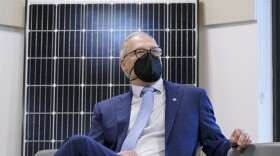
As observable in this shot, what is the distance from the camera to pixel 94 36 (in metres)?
2.95

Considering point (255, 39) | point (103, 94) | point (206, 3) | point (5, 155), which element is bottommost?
point (5, 155)

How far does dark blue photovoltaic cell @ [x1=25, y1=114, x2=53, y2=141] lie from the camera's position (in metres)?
Answer: 2.89

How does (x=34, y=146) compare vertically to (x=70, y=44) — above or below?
below

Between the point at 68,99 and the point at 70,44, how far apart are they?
1.13 ft

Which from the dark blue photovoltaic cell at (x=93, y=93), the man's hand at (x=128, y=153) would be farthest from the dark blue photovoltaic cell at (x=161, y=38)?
the man's hand at (x=128, y=153)

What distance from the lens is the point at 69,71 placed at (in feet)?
9.62

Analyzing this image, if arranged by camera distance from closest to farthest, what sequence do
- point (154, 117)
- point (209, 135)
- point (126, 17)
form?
point (209, 135) < point (154, 117) < point (126, 17)

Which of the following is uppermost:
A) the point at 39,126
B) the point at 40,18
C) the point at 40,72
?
the point at 40,18

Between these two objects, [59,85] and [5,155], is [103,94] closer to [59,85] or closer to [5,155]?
[59,85]

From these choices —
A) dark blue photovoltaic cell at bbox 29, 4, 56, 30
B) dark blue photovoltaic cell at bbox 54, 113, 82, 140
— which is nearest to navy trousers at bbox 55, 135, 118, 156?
dark blue photovoltaic cell at bbox 54, 113, 82, 140

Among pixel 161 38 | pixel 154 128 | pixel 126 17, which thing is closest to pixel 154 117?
pixel 154 128

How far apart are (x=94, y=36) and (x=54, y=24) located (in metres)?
0.27

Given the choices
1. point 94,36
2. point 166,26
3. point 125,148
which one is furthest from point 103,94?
point 125,148

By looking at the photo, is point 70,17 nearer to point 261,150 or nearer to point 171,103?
point 171,103
